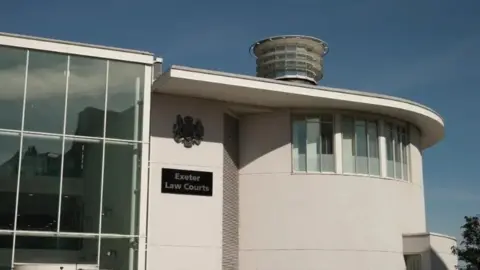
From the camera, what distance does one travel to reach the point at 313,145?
2503cm

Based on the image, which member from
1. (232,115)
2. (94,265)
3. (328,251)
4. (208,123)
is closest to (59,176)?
(94,265)

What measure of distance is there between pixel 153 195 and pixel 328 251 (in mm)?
6716

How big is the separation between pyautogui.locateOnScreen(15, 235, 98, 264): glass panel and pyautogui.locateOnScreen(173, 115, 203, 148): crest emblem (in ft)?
15.9

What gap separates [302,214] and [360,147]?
346 cm

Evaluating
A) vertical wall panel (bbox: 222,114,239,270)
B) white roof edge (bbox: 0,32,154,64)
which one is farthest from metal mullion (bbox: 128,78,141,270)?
vertical wall panel (bbox: 222,114,239,270)

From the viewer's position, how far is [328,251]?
24141 mm

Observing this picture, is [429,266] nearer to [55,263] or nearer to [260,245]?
[260,245]

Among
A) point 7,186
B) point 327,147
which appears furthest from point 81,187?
point 327,147

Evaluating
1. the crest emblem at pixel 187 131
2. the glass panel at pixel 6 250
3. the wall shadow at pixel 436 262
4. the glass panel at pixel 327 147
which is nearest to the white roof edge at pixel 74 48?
the crest emblem at pixel 187 131

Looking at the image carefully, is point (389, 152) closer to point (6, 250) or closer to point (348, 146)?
point (348, 146)

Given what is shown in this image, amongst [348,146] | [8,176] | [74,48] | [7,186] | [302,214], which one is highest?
[74,48]

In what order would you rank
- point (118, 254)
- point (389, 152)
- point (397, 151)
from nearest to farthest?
point (118, 254) → point (389, 152) → point (397, 151)

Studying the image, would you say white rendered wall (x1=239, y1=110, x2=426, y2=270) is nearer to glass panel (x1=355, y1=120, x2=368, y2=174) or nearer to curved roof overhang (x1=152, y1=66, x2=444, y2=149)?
glass panel (x1=355, y1=120, x2=368, y2=174)

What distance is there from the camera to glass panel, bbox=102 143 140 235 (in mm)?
20594
